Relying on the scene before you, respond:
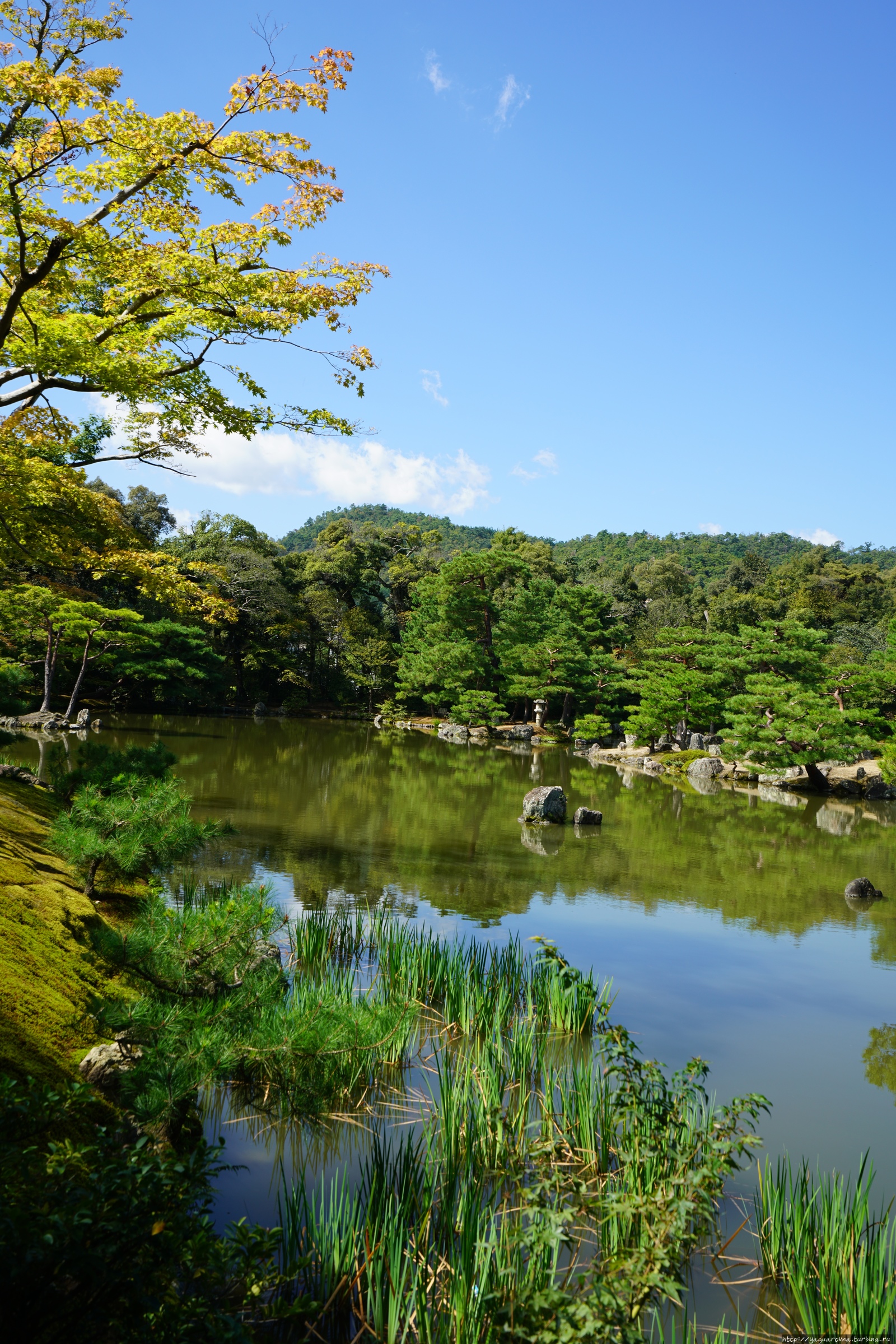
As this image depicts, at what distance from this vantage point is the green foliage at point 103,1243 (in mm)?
1369

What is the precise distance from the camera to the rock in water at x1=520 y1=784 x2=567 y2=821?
13547 mm

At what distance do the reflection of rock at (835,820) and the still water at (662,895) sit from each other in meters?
0.09

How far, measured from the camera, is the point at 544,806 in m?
13.6

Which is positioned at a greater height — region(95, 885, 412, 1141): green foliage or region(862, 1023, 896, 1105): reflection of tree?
region(95, 885, 412, 1141): green foliage

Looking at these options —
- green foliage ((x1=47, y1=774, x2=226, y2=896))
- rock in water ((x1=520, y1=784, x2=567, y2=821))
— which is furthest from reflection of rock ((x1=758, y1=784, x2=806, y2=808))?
green foliage ((x1=47, y1=774, x2=226, y2=896))

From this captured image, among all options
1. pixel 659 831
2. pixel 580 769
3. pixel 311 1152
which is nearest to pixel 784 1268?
pixel 311 1152

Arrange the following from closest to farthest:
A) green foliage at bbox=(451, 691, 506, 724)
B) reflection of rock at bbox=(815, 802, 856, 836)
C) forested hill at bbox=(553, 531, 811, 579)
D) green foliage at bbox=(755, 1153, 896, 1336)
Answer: green foliage at bbox=(755, 1153, 896, 1336) < reflection of rock at bbox=(815, 802, 856, 836) < green foliage at bbox=(451, 691, 506, 724) < forested hill at bbox=(553, 531, 811, 579)

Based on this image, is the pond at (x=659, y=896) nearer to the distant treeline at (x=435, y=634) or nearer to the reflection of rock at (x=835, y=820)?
the reflection of rock at (x=835, y=820)

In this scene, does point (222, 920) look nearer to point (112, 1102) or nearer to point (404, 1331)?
point (112, 1102)

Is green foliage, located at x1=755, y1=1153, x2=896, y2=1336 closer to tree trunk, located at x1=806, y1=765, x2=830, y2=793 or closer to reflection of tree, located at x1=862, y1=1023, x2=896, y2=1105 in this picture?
reflection of tree, located at x1=862, y1=1023, x2=896, y2=1105

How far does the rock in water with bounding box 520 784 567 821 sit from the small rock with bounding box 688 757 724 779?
9.67 meters

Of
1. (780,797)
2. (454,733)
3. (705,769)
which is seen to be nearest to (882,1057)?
(780,797)

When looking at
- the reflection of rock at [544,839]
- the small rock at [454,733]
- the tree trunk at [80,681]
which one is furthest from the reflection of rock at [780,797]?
the tree trunk at [80,681]

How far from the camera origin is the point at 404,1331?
231 cm
